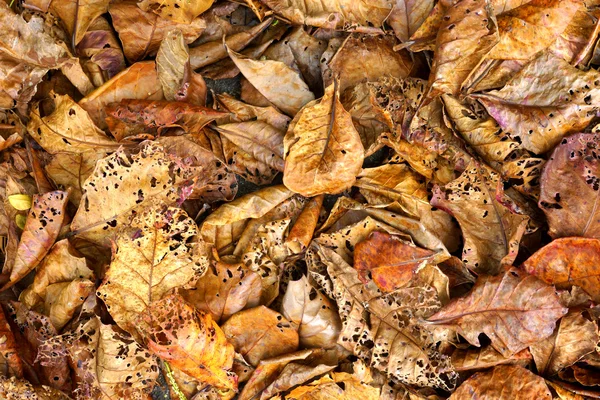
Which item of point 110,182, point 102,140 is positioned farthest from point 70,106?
point 110,182

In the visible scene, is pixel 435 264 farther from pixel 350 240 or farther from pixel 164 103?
pixel 164 103

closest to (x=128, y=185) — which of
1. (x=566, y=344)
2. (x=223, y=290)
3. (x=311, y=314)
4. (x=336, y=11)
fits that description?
(x=223, y=290)

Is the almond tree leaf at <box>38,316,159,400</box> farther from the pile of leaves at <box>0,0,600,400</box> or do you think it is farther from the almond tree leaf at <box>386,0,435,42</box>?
the almond tree leaf at <box>386,0,435,42</box>

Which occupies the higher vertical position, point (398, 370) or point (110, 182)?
point (110, 182)

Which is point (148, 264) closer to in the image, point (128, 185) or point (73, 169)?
point (128, 185)

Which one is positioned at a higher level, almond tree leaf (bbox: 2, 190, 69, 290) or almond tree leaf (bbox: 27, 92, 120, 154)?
almond tree leaf (bbox: 27, 92, 120, 154)

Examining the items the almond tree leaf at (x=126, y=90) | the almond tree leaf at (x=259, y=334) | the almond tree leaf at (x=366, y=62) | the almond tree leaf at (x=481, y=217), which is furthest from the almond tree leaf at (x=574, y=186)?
the almond tree leaf at (x=126, y=90)

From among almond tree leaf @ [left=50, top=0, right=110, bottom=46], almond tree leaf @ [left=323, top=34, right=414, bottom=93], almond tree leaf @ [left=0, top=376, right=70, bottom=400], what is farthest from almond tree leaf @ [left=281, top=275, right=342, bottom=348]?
almond tree leaf @ [left=50, top=0, right=110, bottom=46]
